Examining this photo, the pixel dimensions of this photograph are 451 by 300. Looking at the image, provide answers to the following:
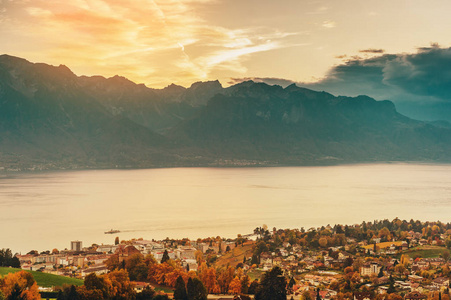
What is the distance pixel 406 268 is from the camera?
140 feet

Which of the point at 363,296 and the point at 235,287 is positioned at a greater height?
the point at 235,287

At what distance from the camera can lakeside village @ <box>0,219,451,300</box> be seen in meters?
29.9

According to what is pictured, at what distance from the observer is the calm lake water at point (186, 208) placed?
2667 inches

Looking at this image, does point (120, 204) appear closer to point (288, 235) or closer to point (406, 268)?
point (288, 235)

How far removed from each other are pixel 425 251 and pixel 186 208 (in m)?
48.2

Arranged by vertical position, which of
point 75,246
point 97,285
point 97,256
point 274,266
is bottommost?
point 75,246

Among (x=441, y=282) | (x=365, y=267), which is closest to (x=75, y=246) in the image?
(x=365, y=267)

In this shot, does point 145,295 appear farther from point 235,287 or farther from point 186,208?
point 186,208

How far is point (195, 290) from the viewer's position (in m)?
29.5

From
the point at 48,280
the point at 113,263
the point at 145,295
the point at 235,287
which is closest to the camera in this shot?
the point at 145,295

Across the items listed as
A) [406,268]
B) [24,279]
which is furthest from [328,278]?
[24,279]

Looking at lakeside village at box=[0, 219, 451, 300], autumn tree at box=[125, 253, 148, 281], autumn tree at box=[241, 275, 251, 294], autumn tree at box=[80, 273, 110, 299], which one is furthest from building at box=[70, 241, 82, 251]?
autumn tree at box=[80, 273, 110, 299]

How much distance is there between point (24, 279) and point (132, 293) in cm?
564

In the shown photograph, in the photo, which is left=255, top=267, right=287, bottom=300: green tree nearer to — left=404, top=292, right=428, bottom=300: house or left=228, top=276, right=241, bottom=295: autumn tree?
left=228, top=276, right=241, bottom=295: autumn tree
